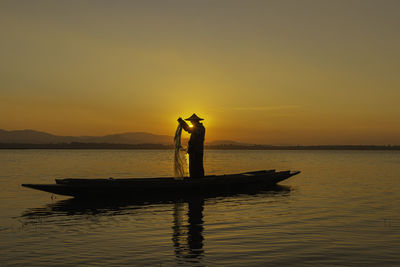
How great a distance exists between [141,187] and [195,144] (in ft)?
11.5

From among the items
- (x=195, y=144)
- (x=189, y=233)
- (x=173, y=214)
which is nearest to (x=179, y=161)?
(x=195, y=144)

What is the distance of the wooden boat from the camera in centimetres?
1906

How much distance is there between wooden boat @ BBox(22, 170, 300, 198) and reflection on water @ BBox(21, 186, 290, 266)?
0.44 m

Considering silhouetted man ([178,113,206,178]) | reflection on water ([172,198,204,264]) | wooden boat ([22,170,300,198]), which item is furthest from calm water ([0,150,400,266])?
silhouetted man ([178,113,206,178])

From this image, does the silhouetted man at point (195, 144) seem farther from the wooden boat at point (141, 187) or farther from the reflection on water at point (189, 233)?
the reflection on water at point (189, 233)

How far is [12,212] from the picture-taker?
56.1ft

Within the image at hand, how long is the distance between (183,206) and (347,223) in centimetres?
733

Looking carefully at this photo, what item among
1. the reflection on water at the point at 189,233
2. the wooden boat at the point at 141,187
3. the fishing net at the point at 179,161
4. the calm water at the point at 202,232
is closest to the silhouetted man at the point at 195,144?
the fishing net at the point at 179,161

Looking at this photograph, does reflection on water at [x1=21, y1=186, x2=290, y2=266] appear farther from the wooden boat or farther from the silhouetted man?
the silhouetted man

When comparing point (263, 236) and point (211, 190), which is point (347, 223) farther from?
point (211, 190)

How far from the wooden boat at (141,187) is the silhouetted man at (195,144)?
2.06 feet

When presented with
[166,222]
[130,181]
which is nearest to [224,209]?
[166,222]

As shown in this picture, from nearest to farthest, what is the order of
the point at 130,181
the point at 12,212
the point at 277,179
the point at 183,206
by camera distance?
1. the point at 12,212
2. the point at 183,206
3. the point at 130,181
4. the point at 277,179

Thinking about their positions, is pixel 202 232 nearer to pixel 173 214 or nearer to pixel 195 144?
pixel 173 214
